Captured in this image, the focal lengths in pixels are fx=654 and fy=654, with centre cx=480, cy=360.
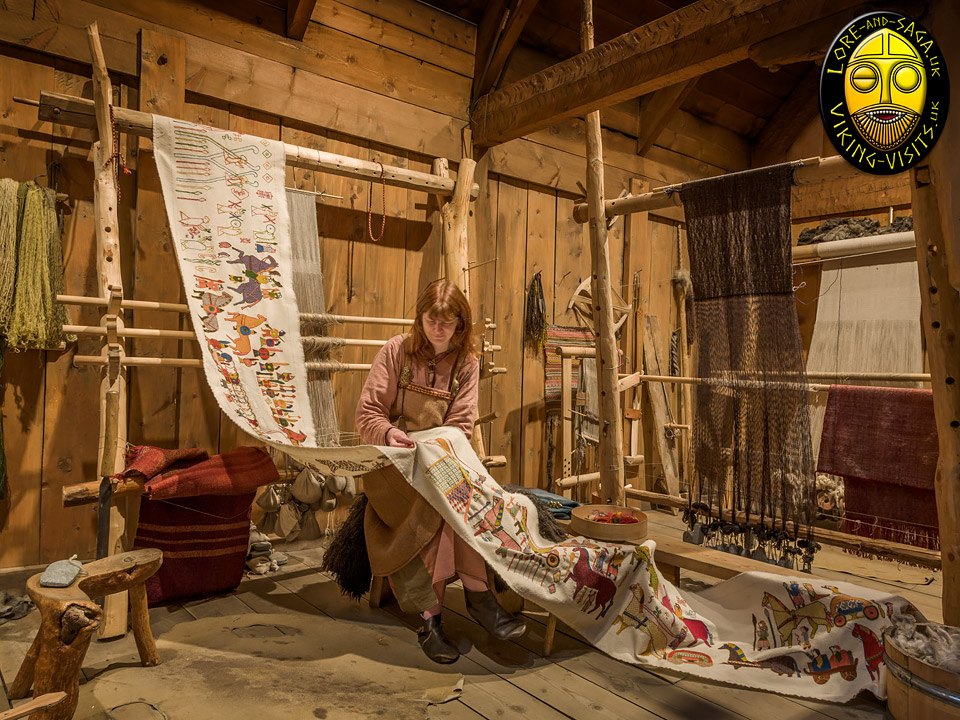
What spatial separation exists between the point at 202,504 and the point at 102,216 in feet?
3.32

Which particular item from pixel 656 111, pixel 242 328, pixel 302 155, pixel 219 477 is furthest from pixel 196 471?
pixel 656 111

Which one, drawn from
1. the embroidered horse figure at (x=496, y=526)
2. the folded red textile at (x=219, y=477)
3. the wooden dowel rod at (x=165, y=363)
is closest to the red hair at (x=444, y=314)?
the wooden dowel rod at (x=165, y=363)

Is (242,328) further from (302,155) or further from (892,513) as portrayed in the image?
(892,513)

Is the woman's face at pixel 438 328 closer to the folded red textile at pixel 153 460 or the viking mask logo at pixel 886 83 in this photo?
the folded red textile at pixel 153 460

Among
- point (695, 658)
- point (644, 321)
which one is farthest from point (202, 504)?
point (644, 321)

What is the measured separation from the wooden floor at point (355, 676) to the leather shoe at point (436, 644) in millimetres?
26

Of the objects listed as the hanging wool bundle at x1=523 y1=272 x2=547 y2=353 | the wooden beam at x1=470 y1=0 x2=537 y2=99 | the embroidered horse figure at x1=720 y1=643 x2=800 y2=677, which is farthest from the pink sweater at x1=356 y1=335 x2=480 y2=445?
the wooden beam at x1=470 y1=0 x2=537 y2=99

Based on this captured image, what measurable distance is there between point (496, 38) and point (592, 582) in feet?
9.41

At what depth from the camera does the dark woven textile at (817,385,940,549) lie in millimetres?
2225

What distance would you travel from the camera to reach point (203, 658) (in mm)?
1835

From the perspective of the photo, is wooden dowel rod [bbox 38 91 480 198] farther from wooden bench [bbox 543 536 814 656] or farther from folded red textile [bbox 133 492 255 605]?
wooden bench [bbox 543 536 814 656]

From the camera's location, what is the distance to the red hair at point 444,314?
84.0 inches

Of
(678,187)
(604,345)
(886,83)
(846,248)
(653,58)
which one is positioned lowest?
(604,345)

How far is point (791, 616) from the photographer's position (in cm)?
193
